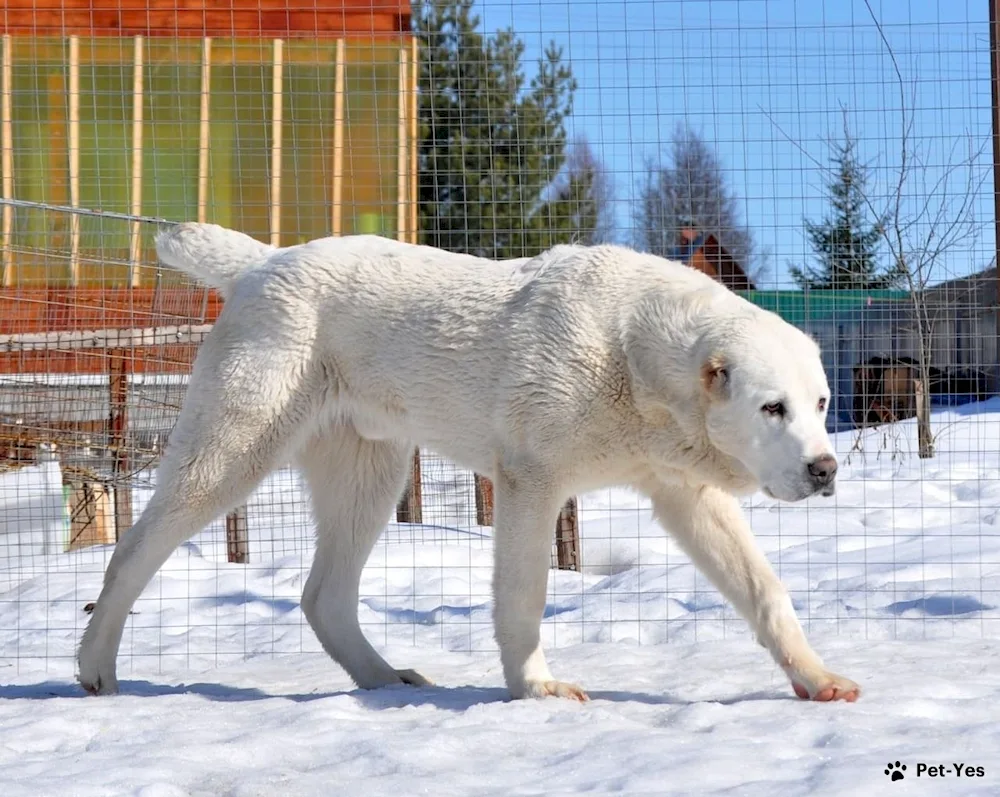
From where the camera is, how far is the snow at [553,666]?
296cm

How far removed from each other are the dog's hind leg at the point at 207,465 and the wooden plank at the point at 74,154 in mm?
2537

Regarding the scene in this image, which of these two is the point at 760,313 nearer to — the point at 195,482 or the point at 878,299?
the point at 195,482

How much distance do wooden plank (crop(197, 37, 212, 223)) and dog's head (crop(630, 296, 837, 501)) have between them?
484 cm

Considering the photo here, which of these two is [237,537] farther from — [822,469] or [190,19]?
[190,19]

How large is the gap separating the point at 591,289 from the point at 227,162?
5.19m

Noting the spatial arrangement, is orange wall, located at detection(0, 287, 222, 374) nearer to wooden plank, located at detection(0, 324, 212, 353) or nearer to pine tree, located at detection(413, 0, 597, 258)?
wooden plank, located at detection(0, 324, 212, 353)

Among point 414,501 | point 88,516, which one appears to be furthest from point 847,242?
point 88,516

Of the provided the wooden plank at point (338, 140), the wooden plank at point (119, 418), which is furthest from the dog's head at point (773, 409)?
the wooden plank at point (119, 418)

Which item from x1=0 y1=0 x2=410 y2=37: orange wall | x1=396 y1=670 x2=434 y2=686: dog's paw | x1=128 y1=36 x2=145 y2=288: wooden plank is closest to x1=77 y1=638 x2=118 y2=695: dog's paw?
x1=396 y1=670 x2=434 y2=686: dog's paw

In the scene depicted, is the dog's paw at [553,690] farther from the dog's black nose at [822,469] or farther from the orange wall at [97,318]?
the orange wall at [97,318]

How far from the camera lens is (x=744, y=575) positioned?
13.1 feet

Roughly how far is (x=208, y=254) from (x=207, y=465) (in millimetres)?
841

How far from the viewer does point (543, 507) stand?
3.96 meters

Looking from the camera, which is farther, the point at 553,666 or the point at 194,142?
the point at 194,142
